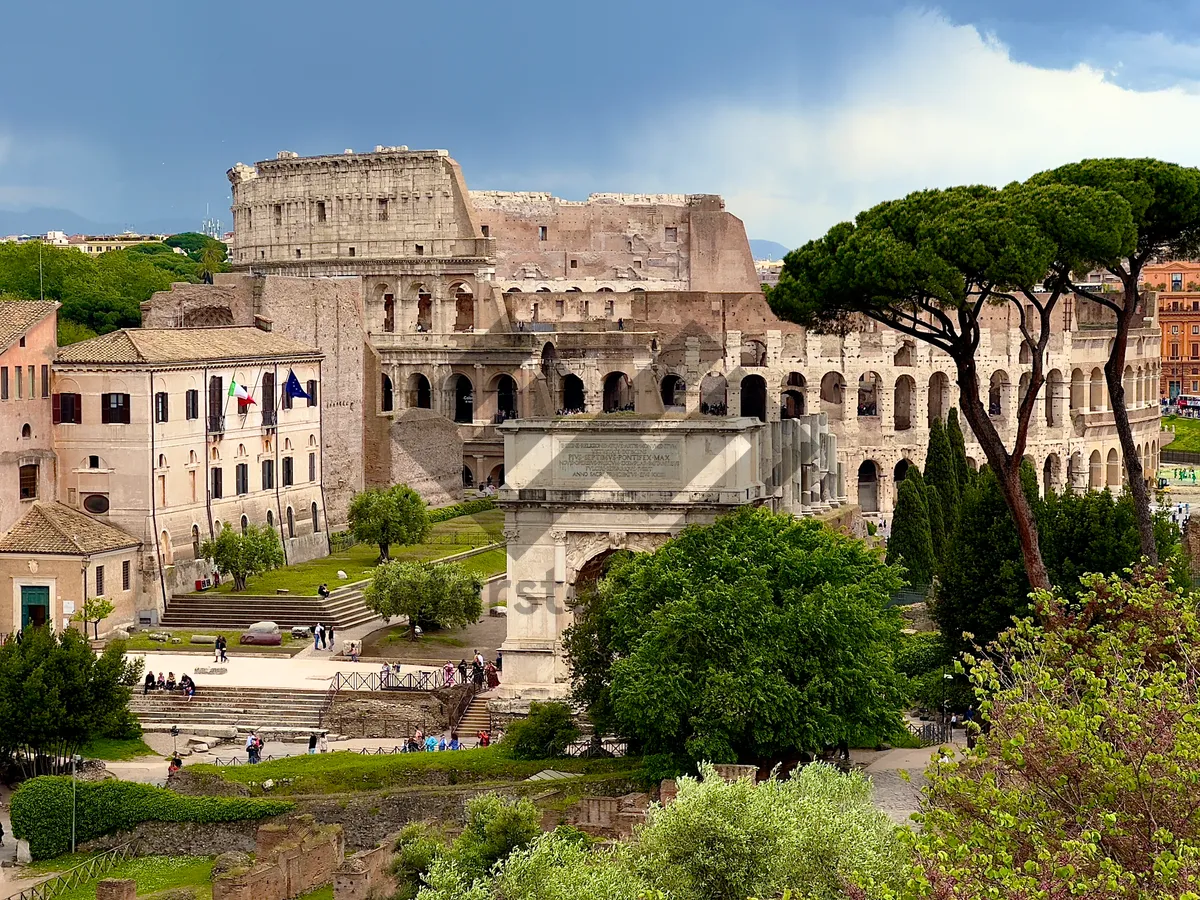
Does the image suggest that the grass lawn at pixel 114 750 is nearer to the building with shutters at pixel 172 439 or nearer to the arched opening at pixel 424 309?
the building with shutters at pixel 172 439

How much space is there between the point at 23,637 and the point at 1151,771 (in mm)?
29148

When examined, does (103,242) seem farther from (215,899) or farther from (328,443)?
(215,899)

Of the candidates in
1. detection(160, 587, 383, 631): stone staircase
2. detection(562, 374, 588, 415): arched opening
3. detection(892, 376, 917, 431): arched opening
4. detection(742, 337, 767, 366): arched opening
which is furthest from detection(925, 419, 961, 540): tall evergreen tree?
detection(562, 374, 588, 415): arched opening

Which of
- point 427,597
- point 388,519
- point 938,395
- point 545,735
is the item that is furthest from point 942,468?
point 545,735

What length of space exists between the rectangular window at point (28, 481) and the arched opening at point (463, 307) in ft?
157

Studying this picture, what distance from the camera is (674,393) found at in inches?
3848

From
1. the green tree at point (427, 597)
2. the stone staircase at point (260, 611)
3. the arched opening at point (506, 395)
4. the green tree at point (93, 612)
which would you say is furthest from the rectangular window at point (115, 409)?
the arched opening at point (506, 395)

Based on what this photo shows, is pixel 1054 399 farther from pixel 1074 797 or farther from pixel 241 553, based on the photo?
pixel 1074 797

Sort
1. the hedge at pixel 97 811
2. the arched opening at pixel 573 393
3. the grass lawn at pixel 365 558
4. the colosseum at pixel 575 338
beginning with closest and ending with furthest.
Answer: the hedge at pixel 97 811, the grass lawn at pixel 365 558, the colosseum at pixel 575 338, the arched opening at pixel 573 393

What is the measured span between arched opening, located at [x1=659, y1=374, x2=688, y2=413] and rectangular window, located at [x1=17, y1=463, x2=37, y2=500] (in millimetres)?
39408

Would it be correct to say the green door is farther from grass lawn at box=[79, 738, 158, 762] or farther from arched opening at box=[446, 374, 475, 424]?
arched opening at box=[446, 374, 475, 424]

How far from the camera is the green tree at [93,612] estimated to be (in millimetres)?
50691

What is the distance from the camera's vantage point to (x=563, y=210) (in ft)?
372

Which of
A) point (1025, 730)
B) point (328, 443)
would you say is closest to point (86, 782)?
point (1025, 730)
